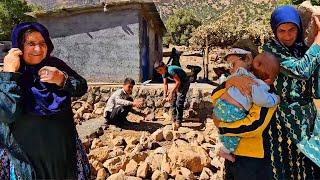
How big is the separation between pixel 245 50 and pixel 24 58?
52.0 inches

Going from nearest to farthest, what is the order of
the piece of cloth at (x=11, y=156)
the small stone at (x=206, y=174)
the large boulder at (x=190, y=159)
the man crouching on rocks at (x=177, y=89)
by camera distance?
the piece of cloth at (x=11, y=156), the small stone at (x=206, y=174), the large boulder at (x=190, y=159), the man crouching on rocks at (x=177, y=89)

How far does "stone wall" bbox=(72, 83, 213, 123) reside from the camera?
1077 centimetres

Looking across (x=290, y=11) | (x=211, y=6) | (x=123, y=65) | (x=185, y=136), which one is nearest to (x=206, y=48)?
(x=123, y=65)

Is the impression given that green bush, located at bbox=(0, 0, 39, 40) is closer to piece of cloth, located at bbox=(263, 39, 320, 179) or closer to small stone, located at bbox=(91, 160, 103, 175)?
small stone, located at bbox=(91, 160, 103, 175)

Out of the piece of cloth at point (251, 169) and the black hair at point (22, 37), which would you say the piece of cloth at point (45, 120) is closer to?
the black hair at point (22, 37)

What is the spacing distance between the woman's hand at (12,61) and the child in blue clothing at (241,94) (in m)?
1.19

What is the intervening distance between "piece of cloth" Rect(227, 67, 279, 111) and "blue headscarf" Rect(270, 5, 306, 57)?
0.36 meters

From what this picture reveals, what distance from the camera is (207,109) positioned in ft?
36.6

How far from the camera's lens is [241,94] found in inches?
102

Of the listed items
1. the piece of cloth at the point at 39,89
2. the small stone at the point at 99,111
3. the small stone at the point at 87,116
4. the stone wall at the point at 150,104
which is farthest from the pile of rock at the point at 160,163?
the small stone at the point at 99,111

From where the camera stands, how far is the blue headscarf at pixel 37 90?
2520 mm

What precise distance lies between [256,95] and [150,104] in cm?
904

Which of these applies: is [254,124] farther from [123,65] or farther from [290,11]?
[123,65]

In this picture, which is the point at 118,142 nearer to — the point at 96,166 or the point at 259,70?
the point at 96,166
